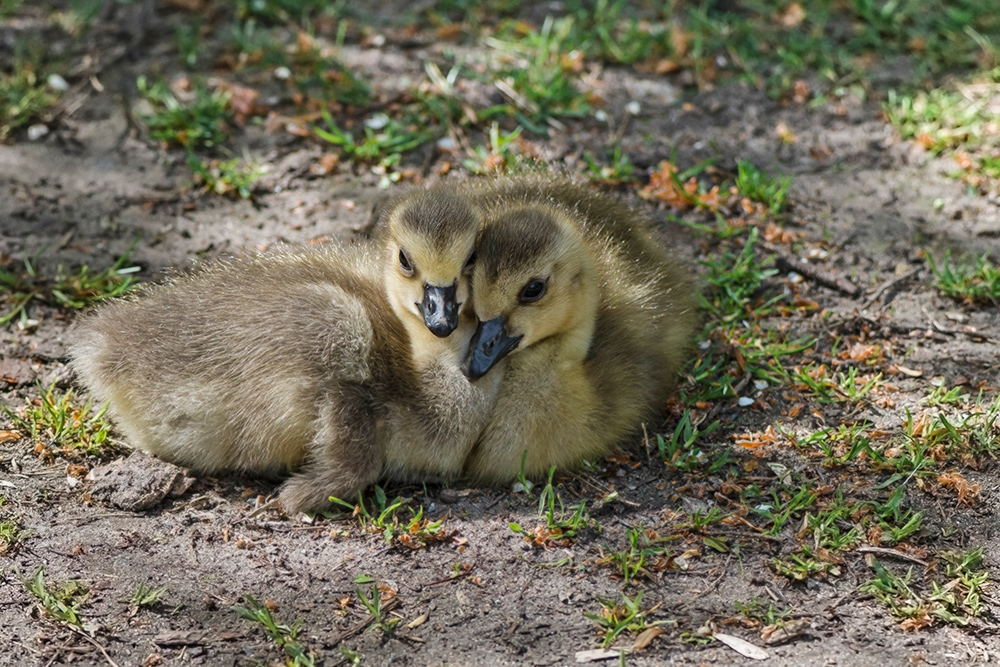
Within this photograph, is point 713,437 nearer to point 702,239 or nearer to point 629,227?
point 629,227

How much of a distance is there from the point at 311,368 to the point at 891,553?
89.5 inches

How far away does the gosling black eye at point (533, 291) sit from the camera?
412 centimetres

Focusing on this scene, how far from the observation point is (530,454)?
170 inches

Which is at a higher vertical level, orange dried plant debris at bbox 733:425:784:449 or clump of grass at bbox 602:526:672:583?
orange dried plant debris at bbox 733:425:784:449

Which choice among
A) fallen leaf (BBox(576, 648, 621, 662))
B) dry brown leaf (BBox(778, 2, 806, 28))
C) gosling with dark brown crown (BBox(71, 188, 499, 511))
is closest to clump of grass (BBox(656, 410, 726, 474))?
gosling with dark brown crown (BBox(71, 188, 499, 511))

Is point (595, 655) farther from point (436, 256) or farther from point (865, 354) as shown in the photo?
point (865, 354)

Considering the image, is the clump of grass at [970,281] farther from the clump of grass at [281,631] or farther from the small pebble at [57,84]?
the small pebble at [57,84]

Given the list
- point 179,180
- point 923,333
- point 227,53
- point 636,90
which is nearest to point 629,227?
point 923,333

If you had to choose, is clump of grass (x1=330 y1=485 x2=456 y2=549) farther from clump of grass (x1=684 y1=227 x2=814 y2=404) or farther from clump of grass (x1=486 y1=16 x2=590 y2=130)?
clump of grass (x1=486 y1=16 x2=590 y2=130)

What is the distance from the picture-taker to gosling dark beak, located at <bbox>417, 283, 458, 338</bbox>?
4.04 m

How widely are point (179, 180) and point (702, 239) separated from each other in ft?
9.44

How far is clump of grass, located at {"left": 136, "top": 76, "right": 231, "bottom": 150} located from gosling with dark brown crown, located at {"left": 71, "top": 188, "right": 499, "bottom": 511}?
1930mm

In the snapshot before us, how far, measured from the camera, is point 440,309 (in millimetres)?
4066

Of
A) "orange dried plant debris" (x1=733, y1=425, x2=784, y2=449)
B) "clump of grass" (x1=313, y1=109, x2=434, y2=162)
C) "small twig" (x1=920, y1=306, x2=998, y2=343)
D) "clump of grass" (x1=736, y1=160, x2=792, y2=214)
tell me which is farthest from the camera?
"clump of grass" (x1=313, y1=109, x2=434, y2=162)
